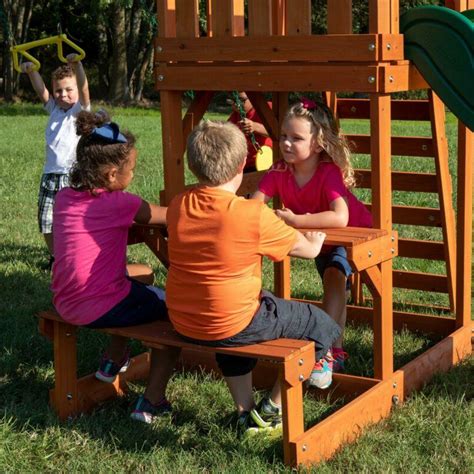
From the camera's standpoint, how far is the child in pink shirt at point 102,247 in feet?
13.5

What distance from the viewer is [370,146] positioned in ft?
14.5

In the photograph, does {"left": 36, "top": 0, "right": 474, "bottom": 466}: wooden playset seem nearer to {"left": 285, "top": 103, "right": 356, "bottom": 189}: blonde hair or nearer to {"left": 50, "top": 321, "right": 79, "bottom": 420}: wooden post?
{"left": 50, "top": 321, "right": 79, "bottom": 420}: wooden post

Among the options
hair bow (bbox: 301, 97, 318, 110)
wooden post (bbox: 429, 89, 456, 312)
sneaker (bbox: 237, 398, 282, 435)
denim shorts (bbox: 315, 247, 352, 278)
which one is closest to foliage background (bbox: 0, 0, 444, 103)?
wooden post (bbox: 429, 89, 456, 312)

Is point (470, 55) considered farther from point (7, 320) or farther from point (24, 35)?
point (24, 35)

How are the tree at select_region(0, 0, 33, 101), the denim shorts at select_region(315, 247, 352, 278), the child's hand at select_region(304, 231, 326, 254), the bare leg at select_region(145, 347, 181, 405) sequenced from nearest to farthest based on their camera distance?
the child's hand at select_region(304, 231, 326, 254)
the bare leg at select_region(145, 347, 181, 405)
the denim shorts at select_region(315, 247, 352, 278)
the tree at select_region(0, 0, 33, 101)

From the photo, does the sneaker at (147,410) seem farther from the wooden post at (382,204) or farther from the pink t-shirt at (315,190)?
the pink t-shirt at (315,190)

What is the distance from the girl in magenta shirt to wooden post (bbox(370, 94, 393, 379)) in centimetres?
20

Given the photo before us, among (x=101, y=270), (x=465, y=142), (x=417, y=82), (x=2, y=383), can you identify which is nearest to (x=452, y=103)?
(x=417, y=82)

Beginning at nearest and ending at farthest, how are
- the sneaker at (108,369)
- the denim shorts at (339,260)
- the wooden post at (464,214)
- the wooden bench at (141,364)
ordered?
the wooden bench at (141,364) < the sneaker at (108,369) < the denim shorts at (339,260) < the wooden post at (464,214)

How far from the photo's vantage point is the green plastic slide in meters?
4.26

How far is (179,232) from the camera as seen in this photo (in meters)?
3.73

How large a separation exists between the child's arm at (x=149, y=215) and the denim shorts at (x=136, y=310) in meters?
0.30

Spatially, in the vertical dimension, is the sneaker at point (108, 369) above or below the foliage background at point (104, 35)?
below

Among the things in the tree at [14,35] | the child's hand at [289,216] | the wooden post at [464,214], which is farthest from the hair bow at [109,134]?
the tree at [14,35]
